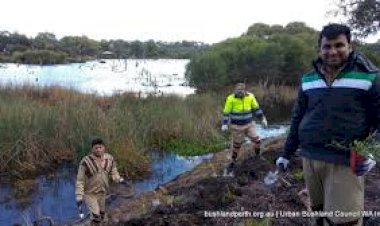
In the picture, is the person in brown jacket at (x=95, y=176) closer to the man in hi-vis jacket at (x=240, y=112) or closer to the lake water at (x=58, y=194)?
the lake water at (x=58, y=194)

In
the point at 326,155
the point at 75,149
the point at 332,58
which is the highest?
the point at 332,58

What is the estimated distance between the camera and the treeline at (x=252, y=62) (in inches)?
1107

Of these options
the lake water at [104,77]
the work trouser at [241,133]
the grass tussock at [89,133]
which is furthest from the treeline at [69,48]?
the work trouser at [241,133]

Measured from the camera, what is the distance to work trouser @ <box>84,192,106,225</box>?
235 inches

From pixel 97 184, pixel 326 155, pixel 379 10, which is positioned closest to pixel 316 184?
pixel 326 155

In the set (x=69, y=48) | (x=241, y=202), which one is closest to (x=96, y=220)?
(x=241, y=202)

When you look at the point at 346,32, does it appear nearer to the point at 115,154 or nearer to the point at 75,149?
the point at 115,154

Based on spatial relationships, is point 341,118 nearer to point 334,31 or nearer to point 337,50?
point 337,50

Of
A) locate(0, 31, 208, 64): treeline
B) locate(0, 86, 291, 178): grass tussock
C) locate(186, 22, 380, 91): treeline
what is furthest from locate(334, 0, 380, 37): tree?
locate(0, 31, 208, 64): treeline

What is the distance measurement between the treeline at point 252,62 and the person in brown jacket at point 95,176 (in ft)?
70.6

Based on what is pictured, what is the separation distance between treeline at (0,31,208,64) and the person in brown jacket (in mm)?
35287

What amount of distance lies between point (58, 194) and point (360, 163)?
7.14 meters

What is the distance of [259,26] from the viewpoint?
144 feet

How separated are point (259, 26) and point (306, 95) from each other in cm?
4152
